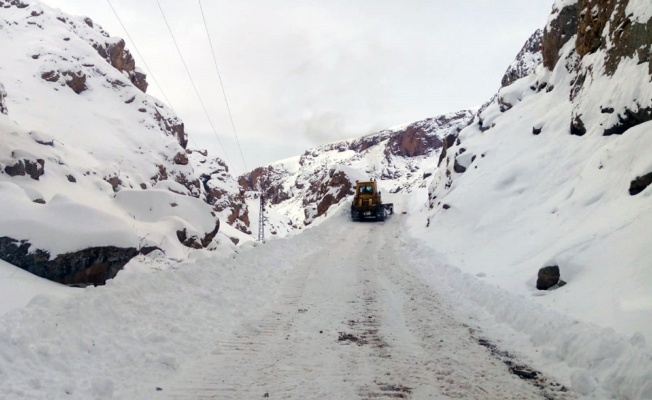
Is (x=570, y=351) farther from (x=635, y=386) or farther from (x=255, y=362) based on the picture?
(x=255, y=362)

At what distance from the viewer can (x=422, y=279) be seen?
11.0 m

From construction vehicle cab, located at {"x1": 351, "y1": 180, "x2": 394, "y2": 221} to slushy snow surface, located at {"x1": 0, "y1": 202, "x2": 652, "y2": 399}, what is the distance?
857 inches

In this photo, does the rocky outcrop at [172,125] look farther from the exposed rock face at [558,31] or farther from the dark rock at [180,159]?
the exposed rock face at [558,31]

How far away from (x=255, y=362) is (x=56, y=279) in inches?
246

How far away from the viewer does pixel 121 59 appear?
5169 centimetres

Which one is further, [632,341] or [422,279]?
[422,279]

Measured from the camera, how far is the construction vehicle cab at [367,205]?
3138 cm

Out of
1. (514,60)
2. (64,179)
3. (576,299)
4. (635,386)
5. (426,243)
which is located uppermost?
(514,60)

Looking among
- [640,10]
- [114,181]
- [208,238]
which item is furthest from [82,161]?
[640,10]

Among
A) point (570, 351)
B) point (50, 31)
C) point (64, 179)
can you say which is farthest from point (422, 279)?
point (50, 31)

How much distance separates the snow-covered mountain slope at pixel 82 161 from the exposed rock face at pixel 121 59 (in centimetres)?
15

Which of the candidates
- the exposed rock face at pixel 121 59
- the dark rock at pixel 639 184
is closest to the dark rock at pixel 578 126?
the dark rock at pixel 639 184

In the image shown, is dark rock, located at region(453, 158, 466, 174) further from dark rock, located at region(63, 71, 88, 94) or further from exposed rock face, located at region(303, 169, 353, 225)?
dark rock, located at region(63, 71, 88, 94)

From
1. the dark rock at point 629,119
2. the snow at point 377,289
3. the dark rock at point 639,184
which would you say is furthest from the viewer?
the dark rock at point 629,119
